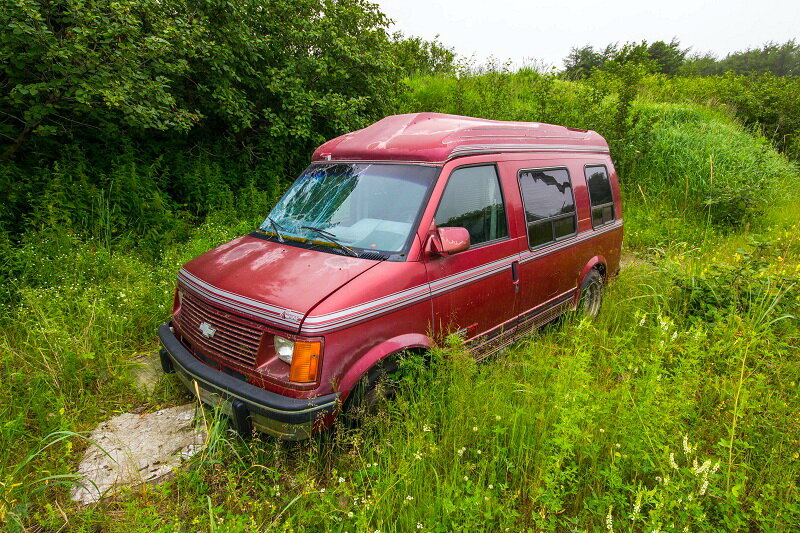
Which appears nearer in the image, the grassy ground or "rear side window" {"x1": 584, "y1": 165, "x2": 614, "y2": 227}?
the grassy ground

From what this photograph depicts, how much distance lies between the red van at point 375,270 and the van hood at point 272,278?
1cm

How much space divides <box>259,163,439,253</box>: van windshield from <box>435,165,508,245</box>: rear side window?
0.21 metres

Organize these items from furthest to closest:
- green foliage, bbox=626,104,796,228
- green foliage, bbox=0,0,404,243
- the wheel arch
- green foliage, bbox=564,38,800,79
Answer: green foliage, bbox=564,38,800,79, green foliage, bbox=626,104,796,228, the wheel arch, green foliage, bbox=0,0,404,243

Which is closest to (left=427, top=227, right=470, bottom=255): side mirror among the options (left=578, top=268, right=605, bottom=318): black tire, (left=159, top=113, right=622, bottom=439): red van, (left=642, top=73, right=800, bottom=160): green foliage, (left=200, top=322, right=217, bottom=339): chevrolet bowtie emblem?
(left=159, top=113, right=622, bottom=439): red van

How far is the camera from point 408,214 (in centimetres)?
329

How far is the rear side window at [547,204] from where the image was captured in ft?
13.6

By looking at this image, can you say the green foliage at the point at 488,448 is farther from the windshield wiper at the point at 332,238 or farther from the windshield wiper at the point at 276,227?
the windshield wiper at the point at 276,227

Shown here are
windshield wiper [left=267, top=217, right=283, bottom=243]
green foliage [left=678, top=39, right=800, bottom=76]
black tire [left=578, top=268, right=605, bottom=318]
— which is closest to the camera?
windshield wiper [left=267, top=217, right=283, bottom=243]

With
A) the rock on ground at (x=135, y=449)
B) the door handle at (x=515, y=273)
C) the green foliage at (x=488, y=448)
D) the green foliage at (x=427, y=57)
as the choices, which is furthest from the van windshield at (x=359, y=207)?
the green foliage at (x=427, y=57)

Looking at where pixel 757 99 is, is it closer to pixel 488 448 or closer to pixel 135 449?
pixel 488 448

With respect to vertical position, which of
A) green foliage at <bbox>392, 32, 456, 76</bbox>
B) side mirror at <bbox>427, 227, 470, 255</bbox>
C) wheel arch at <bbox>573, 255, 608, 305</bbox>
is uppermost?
green foliage at <bbox>392, 32, 456, 76</bbox>

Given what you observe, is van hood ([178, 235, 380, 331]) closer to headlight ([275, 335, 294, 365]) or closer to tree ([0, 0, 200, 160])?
headlight ([275, 335, 294, 365])

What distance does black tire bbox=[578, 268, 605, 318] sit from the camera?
510cm

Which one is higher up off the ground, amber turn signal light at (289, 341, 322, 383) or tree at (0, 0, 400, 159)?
tree at (0, 0, 400, 159)
